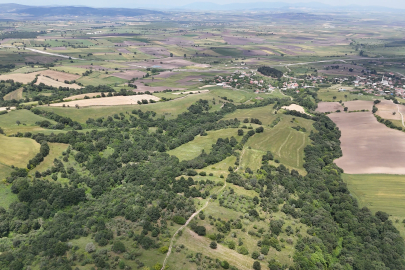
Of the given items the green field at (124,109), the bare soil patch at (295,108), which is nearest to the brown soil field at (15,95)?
the green field at (124,109)

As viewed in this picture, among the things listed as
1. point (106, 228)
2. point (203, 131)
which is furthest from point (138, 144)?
point (106, 228)

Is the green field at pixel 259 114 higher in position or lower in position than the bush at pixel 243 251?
higher

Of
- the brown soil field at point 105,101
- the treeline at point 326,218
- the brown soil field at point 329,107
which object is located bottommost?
the treeline at point 326,218

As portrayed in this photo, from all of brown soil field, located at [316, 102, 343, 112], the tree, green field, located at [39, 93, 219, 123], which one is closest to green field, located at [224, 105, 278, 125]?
green field, located at [39, 93, 219, 123]

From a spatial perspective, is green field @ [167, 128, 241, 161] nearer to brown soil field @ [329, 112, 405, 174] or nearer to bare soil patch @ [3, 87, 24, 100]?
brown soil field @ [329, 112, 405, 174]

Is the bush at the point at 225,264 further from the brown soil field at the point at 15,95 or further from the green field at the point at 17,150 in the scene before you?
the brown soil field at the point at 15,95

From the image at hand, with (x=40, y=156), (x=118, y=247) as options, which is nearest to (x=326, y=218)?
(x=118, y=247)
